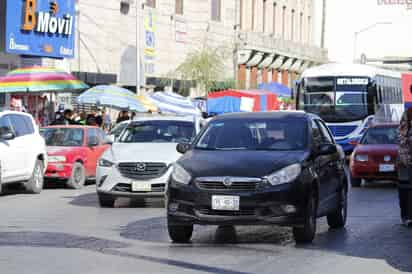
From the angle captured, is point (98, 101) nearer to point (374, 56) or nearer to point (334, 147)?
point (334, 147)

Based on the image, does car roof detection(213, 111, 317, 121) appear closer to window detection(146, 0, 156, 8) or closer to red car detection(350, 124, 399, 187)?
red car detection(350, 124, 399, 187)

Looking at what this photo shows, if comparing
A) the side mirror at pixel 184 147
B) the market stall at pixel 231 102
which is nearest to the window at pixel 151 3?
the market stall at pixel 231 102

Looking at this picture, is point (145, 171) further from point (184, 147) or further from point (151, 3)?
point (151, 3)

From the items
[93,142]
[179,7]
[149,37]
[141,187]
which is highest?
[179,7]

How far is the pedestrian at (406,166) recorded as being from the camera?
592 inches

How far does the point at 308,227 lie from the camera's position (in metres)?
12.7

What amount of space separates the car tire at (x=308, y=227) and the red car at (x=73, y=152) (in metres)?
11.9

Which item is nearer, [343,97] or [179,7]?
[343,97]

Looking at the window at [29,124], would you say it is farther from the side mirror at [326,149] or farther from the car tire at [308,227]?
Result: the car tire at [308,227]

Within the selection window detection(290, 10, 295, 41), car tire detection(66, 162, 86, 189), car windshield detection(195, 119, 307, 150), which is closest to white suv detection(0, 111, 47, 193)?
car tire detection(66, 162, 86, 189)

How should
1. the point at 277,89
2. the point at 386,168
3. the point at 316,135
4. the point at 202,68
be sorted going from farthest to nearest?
1. the point at 277,89
2. the point at 202,68
3. the point at 386,168
4. the point at 316,135

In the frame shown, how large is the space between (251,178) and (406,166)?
3533 millimetres

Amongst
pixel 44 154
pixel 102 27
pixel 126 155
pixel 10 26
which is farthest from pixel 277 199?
pixel 102 27

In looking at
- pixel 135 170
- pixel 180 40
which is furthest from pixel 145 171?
pixel 180 40
